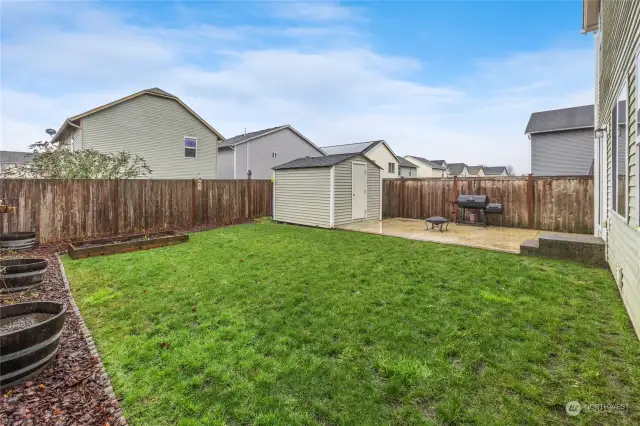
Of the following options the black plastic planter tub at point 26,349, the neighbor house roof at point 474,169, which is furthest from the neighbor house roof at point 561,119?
the neighbor house roof at point 474,169

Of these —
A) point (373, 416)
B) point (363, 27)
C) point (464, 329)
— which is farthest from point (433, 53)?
point (373, 416)

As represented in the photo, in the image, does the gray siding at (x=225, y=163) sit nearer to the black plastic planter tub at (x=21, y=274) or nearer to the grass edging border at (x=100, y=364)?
the black plastic planter tub at (x=21, y=274)

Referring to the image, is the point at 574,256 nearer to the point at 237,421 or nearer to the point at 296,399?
the point at 296,399

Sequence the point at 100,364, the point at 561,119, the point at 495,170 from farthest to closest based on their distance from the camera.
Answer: the point at 495,170, the point at 561,119, the point at 100,364

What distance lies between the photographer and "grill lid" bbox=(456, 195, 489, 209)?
9.49 m

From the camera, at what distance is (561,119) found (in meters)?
17.5

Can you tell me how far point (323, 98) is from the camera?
62.8 ft

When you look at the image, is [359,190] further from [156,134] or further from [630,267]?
[156,134]

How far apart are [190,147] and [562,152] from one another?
2037 cm

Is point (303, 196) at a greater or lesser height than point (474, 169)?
lesser

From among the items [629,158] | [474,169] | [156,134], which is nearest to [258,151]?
[156,134]

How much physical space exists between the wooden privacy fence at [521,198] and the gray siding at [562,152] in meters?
10.7

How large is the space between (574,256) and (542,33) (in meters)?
10.1

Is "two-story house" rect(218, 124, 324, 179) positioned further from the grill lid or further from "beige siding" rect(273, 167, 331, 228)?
the grill lid
